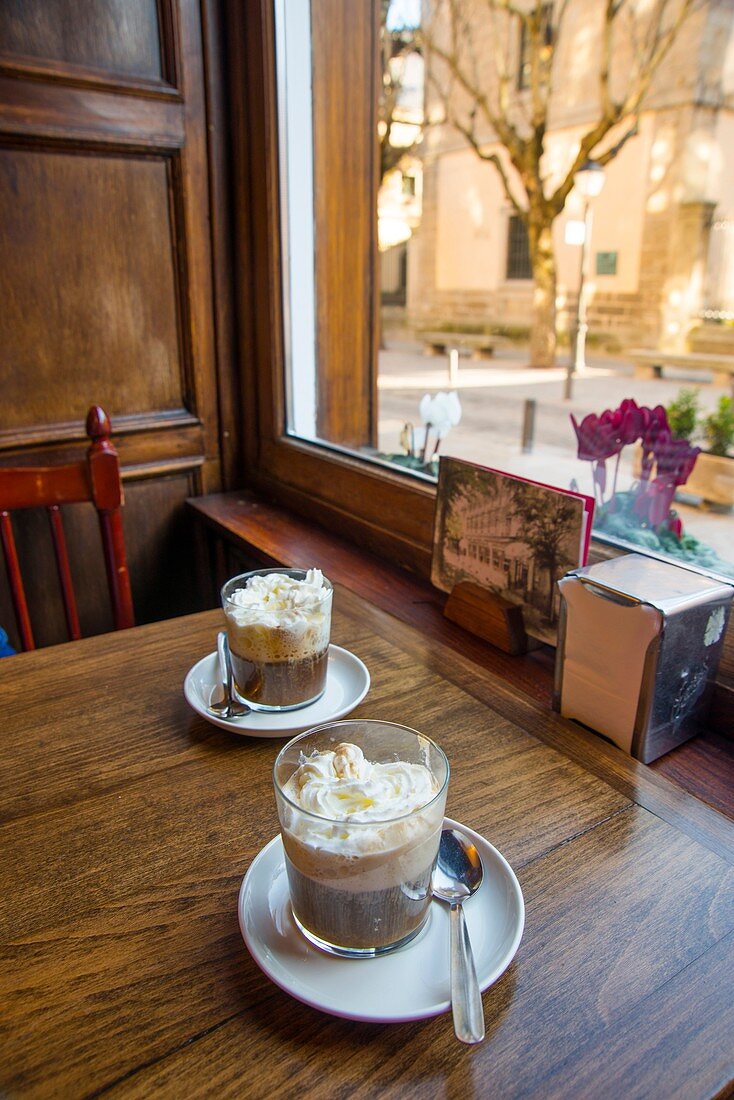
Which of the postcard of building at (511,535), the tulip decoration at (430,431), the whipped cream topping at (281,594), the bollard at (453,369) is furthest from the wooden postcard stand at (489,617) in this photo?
the bollard at (453,369)

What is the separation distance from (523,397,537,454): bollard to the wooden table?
85cm

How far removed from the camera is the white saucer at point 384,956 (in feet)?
1.46

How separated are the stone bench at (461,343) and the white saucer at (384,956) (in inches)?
88.9

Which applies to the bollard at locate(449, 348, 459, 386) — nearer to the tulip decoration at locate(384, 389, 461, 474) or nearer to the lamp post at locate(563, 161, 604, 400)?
the lamp post at locate(563, 161, 604, 400)

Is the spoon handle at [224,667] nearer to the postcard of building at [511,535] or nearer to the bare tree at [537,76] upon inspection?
the postcard of building at [511,535]

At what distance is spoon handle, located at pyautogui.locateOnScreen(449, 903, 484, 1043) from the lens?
0.42 metres

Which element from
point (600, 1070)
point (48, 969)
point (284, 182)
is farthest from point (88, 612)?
point (600, 1070)

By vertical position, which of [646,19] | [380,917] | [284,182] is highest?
[646,19]

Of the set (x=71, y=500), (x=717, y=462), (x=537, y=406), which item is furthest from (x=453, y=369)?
(x=71, y=500)

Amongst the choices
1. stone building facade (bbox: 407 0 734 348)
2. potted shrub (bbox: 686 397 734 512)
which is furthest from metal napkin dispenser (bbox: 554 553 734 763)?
stone building facade (bbox: 407 0 734 348)

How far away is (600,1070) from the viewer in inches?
16.4

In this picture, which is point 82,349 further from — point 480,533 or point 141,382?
point 480,533

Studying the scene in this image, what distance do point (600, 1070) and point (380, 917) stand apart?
146 millimetres

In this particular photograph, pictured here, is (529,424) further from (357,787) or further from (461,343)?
(461,343)
